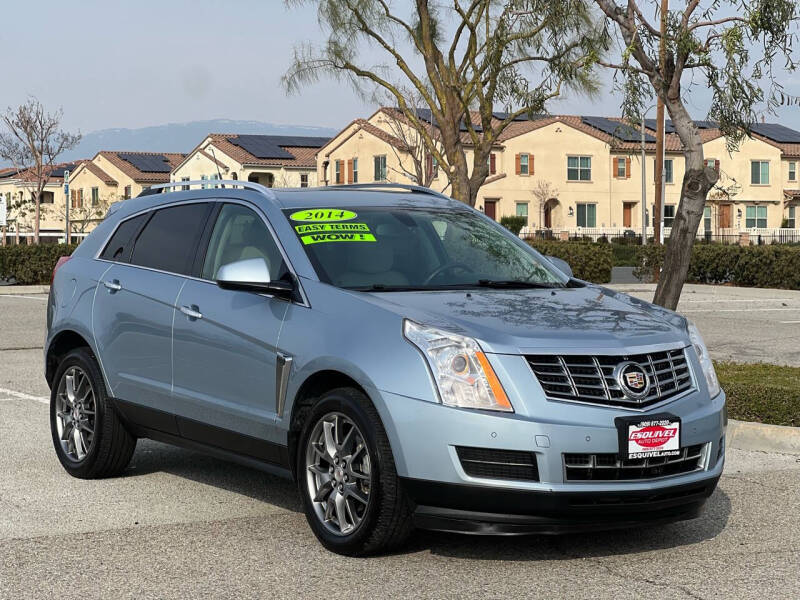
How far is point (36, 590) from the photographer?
525cm

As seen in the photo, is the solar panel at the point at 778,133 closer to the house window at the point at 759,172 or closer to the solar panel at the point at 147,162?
the house window at the point at 759,172

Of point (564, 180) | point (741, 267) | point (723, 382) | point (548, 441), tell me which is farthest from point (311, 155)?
point (548, 441)

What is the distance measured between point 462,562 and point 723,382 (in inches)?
220

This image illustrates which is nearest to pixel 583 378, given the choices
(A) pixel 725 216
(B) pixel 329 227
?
(B) pixel 329 227

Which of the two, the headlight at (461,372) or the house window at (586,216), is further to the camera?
the house window at (586,216)

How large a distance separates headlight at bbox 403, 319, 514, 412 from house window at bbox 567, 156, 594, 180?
6401 cm

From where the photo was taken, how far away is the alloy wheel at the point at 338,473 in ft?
18.9

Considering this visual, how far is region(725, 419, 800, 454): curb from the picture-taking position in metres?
8.66

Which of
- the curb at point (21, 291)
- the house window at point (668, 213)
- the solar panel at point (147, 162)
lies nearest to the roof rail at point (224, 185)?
the curb at point (21, 291)

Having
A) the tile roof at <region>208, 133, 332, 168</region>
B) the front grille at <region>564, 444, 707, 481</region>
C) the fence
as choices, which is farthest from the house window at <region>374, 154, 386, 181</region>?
the front grille at <region>564, 444, 707, 481</region>

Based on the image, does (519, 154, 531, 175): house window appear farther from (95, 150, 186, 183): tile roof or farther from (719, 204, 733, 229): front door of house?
(95, 150, 186, 183): tile roof

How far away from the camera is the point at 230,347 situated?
6512mm

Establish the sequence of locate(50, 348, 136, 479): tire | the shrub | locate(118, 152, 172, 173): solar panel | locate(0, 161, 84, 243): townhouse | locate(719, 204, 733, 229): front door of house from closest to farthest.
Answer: locate(50, 348, 136, 479): tire → the shrub → locate(719, 204, 733, 229): front door of house → locate(118, 152, 172, 173): solar panel → locate(0, 161, 84, 243): townhouse

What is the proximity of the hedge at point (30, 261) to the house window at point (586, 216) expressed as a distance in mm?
37559
